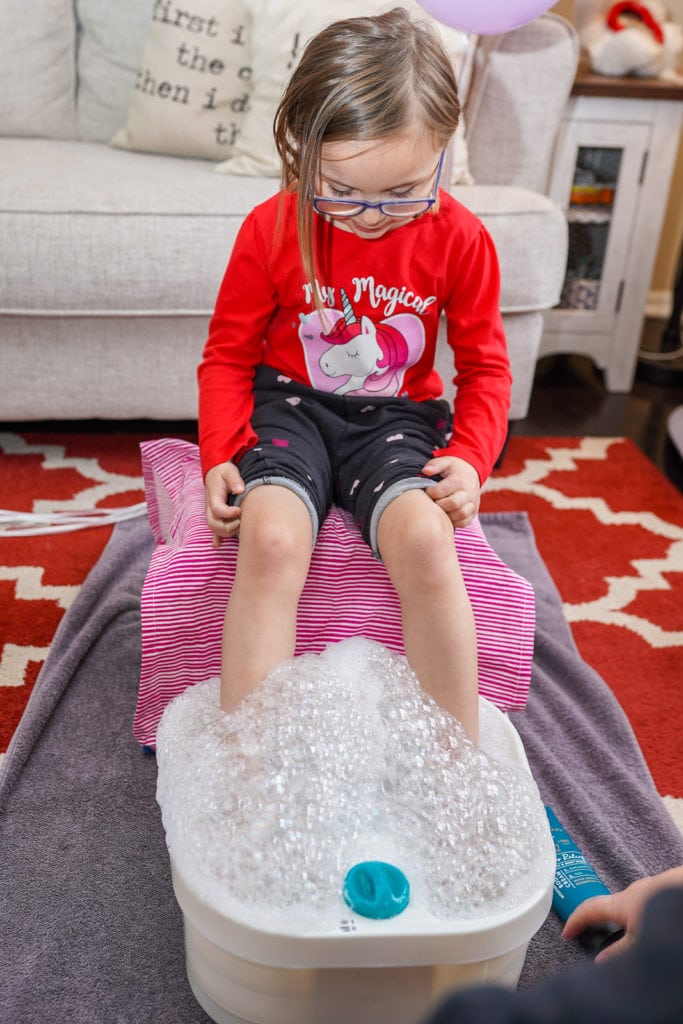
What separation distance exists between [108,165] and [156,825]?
48.0 inches

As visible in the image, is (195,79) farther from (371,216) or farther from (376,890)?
(376,890)

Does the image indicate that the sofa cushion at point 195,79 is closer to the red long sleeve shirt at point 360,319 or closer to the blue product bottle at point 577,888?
the red long sleeve shirt at point 360,319

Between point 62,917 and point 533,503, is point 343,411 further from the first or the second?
point 533,503

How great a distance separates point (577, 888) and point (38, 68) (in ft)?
5.94

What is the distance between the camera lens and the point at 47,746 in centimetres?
105

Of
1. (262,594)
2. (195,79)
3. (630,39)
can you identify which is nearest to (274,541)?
(262,594)

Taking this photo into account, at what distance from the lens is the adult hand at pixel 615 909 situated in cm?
72

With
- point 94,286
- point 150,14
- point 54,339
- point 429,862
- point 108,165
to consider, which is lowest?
point 429,862

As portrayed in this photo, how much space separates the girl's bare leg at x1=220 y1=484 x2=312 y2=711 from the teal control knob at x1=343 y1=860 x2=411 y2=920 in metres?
0.19

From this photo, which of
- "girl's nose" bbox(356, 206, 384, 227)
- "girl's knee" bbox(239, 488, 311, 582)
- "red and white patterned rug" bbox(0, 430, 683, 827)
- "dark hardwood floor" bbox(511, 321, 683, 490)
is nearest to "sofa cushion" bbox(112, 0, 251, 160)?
"red and white patterned rug" bbox(0, 430, 683, 827)

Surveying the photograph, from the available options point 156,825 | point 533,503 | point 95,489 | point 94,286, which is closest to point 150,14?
point 94,286

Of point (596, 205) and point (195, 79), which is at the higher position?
point (195, 79)

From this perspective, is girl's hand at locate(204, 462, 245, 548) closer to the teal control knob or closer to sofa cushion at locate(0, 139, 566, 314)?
the teal control knob

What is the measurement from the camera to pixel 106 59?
6.46ft
